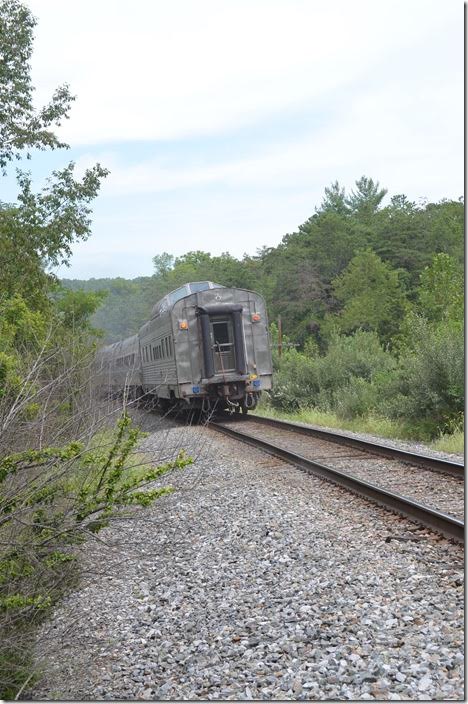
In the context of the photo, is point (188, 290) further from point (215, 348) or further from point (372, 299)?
point (372, 299)

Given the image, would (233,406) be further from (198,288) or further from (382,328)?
(382,328)

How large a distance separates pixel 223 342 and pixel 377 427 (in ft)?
17.2

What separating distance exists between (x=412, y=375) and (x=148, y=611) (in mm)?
10775

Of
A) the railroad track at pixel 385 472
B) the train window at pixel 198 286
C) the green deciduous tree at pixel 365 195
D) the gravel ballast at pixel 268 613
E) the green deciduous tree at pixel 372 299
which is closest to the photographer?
the gravel ballast at pixel 268 613

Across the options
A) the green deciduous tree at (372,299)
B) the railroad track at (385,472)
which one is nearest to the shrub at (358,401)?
the railroad track at (385,472)

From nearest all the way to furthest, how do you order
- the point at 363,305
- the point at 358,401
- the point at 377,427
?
the point at 377,427 < the point at 358,401 < the point at 363,305

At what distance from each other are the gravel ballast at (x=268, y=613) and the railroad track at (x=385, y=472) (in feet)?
0.65

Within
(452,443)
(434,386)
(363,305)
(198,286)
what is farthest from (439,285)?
(452,443)

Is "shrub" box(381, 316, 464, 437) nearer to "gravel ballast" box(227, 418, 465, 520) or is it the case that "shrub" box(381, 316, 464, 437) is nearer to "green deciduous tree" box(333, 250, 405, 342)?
"gravel ballast" box(227, 418, 465, 520)

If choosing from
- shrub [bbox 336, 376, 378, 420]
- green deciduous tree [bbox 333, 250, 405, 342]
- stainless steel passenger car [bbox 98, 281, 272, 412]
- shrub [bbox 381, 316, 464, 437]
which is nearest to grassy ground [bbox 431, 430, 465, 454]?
shrub [bbox 381, 316, 464, 437]

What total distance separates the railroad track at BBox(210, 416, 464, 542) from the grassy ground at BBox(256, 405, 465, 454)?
1411 mm

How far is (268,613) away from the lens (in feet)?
17.3

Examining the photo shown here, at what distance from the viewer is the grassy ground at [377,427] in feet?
41.5

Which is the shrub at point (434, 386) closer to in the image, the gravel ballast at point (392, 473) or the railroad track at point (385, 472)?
the railroad track at point (385, 472)
